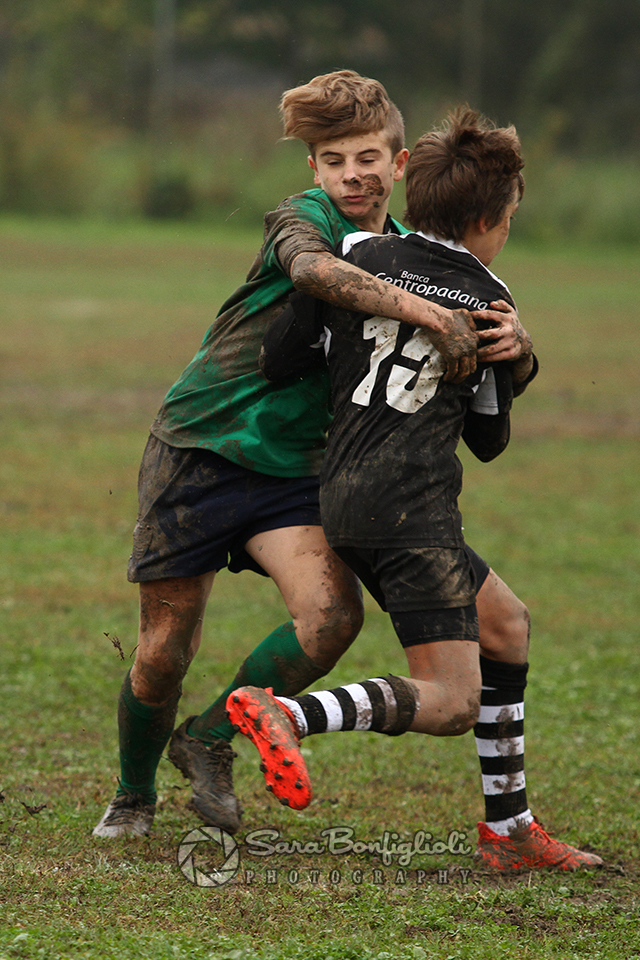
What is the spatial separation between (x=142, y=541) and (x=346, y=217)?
114 cm

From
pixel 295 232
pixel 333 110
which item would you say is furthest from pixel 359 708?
pixel 333 110

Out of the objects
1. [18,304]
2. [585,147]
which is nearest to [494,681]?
[18,304]

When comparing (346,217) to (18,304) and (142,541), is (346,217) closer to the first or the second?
(142,541)

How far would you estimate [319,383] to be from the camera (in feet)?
12.1

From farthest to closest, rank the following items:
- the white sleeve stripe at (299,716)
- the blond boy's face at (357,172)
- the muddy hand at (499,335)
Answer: the blond boy's face at (357,172), the muddy hand at (499,335), the white sleeve stripe at (299,716)

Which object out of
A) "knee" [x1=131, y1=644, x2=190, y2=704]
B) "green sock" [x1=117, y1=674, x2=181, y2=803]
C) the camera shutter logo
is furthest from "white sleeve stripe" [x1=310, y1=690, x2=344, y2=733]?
"green sock" [x1=117, y1=674, x2=181, y2=803]

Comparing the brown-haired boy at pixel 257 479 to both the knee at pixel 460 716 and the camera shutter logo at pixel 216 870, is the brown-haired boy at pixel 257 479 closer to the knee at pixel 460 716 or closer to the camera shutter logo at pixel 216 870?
the camera shutter logo at pixel 216 870

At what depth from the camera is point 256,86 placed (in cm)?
3234

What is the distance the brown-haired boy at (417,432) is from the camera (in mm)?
3197

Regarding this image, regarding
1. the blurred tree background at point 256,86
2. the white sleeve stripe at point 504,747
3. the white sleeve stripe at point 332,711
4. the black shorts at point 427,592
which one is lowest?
the white sleeve stripe at point 504,747

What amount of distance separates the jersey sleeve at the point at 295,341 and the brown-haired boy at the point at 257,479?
98 millimetres

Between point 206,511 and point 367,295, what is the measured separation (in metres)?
0.88

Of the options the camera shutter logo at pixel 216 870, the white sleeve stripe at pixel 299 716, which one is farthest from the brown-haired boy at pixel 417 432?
the camera shutter logo at pixel 216 870

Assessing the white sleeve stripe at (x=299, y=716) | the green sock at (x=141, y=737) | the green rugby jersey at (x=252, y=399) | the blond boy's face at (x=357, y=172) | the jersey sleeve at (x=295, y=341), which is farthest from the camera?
the green sock at (x=141, y=737)
